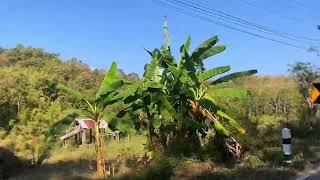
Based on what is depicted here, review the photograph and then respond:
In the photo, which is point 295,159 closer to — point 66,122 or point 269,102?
point 66,122

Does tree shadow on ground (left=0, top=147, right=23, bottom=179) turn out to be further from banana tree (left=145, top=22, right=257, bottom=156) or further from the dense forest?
banana tree (left=145, top=22, right=257, bottom=156)

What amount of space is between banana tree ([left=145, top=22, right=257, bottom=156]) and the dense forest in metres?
0.05

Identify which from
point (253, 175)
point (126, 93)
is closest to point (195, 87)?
point (126, 93)

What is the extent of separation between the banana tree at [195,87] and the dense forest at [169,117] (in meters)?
0.05

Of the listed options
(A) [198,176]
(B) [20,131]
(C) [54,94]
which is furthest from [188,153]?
(C) [54,94]

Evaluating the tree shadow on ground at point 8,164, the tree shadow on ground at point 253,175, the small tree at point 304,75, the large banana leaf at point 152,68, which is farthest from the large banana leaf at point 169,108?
the small tree at point 304,75

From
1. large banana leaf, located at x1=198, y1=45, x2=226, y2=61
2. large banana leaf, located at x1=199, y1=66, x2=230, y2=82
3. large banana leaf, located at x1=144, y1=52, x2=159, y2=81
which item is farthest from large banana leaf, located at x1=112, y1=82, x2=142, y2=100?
large banana leaf, located at x1=198, y1=45, x2=226, y2=61

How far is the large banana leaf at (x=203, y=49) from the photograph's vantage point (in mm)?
17281

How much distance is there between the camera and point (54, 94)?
120 feet

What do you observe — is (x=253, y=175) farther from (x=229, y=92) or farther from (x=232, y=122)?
(x=229, y=92)

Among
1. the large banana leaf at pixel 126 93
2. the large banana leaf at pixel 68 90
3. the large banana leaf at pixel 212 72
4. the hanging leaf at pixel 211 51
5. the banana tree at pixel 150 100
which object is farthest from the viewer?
the hanging leaf at pixel 211 51

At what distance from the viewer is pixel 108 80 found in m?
14.5

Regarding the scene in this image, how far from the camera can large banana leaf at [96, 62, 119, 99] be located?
46.2 ft

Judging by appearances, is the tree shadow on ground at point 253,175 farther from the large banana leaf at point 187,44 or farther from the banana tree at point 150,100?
the large banana leaf at point 187,44
